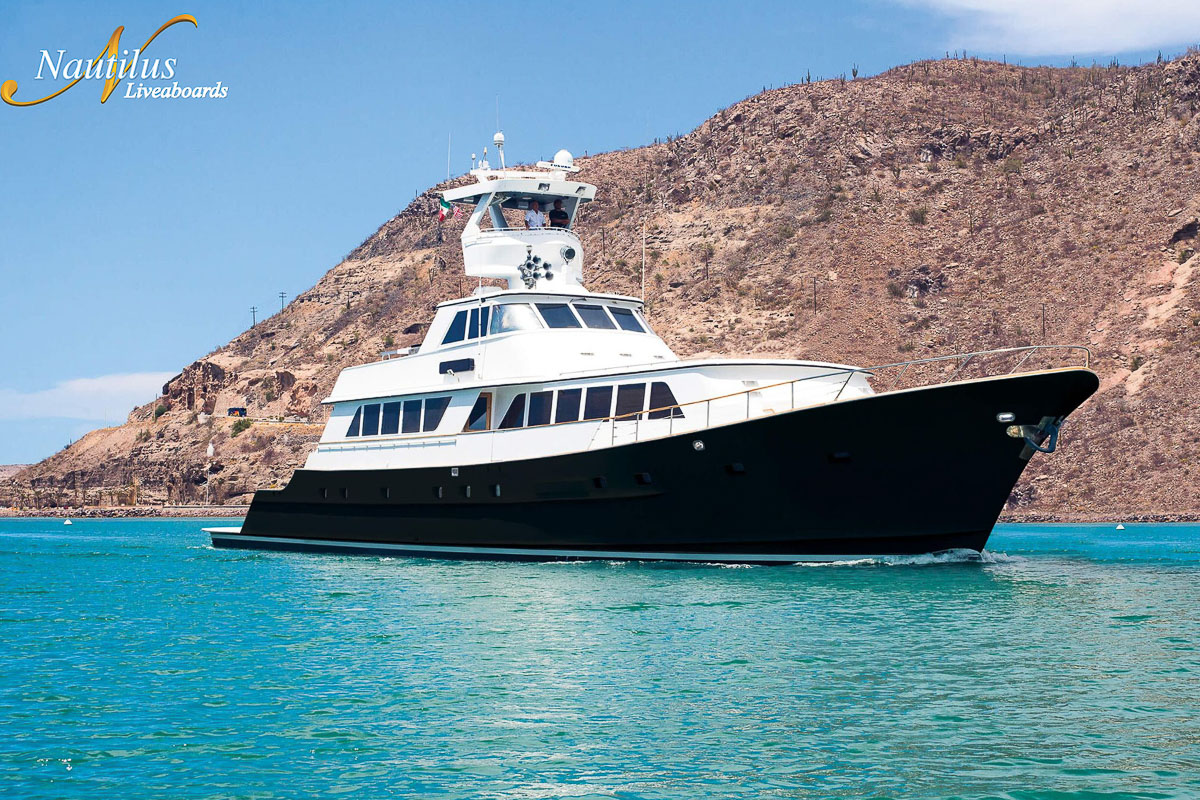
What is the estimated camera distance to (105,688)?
42.5 ft

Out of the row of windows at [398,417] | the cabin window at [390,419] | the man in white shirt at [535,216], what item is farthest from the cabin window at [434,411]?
the man in white shirt at [535,216]

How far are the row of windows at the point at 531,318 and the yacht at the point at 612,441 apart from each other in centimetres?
5

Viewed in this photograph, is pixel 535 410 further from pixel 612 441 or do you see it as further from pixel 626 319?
pixel 626 319

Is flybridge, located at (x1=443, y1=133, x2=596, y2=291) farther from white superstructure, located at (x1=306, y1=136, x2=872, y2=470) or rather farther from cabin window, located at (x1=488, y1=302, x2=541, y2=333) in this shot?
cabin window, located at (x1=488, y1=302, x2=541, y2=333)

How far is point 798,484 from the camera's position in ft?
71.5

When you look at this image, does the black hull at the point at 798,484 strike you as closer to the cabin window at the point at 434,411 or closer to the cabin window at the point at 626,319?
the cabin window at the point at 434,411

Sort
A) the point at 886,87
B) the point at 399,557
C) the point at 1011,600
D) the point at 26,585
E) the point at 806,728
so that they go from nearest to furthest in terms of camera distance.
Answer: the point at 806,728 < the point at 1011,600 < the point at 26,585 < the point at 399,557 < the point at 886,87

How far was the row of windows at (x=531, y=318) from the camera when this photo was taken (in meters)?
27.1

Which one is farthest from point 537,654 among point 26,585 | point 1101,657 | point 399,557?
point 26,585

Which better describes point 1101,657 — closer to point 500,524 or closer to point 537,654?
point 537,654

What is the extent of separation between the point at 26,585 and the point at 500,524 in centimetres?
1070

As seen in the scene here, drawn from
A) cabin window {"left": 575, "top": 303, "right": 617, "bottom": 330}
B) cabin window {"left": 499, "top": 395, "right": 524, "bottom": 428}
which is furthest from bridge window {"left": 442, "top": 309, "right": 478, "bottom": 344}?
cabin window {"left": 575, "top": 303, "right": 617, "bottom": 330}

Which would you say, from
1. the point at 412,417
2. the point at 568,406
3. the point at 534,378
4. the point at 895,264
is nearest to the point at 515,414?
the point at 534,378

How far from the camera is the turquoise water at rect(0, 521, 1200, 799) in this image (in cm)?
930
